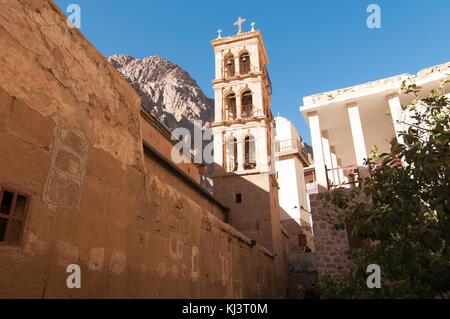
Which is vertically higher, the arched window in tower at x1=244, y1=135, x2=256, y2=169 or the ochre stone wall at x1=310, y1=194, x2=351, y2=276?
the arched window in tower at x1=244, y1=135, x2=256, y2=169

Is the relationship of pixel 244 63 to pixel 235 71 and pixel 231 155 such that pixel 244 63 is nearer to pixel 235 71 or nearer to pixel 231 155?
pixel 235 71

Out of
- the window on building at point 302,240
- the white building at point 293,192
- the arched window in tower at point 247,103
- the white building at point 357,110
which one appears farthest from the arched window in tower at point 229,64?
the window on building at point 302,240

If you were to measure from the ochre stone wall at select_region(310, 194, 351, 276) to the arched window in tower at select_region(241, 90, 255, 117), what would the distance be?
700 centimetres

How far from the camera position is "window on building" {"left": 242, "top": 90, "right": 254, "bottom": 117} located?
1631 centimetres

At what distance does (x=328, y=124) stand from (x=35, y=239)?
13.3m

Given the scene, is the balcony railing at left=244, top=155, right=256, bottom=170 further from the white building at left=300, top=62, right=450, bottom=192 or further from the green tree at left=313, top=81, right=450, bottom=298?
the green tree at left=313, top=81, right=450, bottom=298

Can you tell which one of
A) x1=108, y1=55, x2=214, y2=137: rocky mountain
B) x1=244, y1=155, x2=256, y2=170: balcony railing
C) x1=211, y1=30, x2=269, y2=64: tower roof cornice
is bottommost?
x1=244, y1=155, x2=256, y2=170: balcony railing

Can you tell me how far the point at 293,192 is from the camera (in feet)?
80.4

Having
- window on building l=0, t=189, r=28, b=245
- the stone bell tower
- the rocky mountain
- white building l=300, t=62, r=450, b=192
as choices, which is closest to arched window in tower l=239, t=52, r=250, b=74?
the stone bell tower

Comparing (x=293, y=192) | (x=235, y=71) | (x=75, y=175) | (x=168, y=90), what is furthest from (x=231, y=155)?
(x=168, y=90)

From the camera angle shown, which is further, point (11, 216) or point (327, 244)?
point (327, 244)

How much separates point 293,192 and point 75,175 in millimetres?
23100

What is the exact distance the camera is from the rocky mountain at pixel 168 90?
158 feet

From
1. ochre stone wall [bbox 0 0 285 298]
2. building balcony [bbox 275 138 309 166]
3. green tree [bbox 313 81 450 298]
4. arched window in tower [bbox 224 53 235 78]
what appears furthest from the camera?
building balcony [bbox 275 138 309 166]
